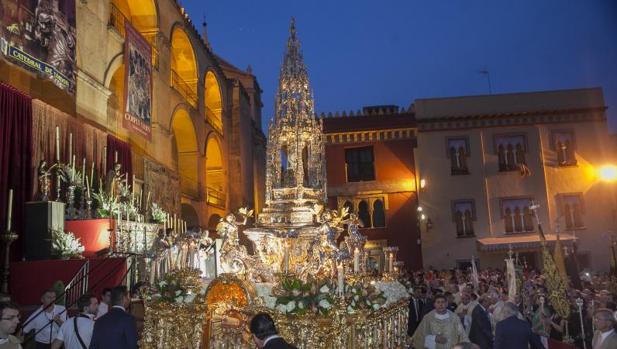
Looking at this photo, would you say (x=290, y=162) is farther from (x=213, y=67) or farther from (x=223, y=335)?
(x=213, y=67)

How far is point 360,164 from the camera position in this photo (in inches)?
1075

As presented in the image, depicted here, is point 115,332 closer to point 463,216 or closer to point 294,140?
point 294,140

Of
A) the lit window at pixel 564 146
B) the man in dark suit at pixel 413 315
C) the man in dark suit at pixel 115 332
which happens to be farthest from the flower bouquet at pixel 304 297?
the lit window at pixel 564 146

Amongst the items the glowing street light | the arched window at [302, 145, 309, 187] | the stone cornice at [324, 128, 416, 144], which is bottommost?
the arched window at [302, 145, 309, 187]

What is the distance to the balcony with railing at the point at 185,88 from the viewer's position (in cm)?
2296

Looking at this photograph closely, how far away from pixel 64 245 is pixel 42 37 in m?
5.06

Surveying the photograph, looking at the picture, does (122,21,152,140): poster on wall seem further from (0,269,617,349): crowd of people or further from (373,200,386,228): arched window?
(373,200,386,228): arched window

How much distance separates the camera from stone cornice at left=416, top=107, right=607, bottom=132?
26500 mm

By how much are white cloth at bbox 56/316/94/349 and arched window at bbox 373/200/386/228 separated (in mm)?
21292

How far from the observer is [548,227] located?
25.5 metres

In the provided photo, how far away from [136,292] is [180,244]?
1.21 m

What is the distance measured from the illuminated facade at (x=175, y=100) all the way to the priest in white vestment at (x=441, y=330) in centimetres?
997

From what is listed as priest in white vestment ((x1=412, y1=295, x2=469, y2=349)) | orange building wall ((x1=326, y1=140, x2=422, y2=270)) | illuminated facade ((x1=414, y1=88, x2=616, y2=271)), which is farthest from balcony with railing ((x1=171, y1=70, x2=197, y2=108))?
priest in white vestment ((x1=412, y1=295, x2=469, y2=349))

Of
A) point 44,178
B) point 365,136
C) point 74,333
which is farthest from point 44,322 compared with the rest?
point 365,136
